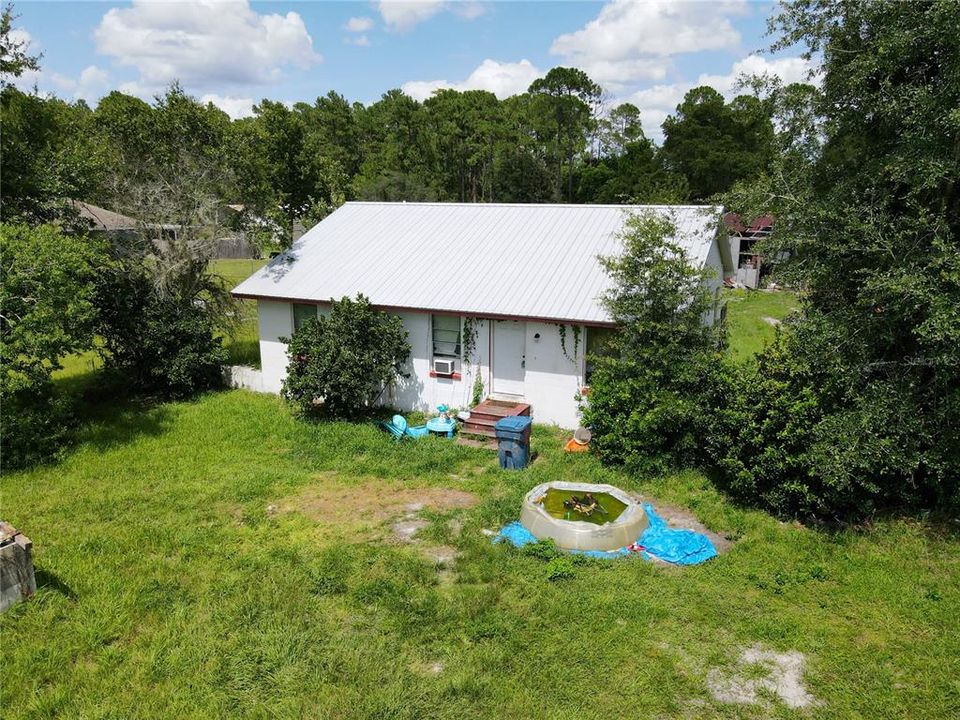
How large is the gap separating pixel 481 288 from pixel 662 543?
749cm

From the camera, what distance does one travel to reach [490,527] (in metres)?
9.54

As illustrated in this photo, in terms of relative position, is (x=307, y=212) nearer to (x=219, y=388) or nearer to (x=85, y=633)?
(x=219, y=388)

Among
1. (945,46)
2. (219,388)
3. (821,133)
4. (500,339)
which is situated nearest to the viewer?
(945,46)

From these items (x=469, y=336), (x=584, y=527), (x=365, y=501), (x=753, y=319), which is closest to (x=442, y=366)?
(x=469, y=336)

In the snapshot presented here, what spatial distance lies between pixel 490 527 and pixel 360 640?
305cm

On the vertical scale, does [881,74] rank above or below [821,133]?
above

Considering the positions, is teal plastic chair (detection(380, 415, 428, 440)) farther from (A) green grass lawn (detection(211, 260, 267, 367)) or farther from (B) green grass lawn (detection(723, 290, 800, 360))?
(B) green grass lawn (detection(723, 290, 800, 360))

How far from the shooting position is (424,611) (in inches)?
291

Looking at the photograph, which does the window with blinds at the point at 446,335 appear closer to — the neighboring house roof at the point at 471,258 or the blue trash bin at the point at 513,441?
the neighboring house roof at the point at 471,258

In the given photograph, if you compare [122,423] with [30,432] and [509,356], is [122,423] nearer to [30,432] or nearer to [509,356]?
[30,432]

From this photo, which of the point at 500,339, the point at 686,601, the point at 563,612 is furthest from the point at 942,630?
the point at 500,339

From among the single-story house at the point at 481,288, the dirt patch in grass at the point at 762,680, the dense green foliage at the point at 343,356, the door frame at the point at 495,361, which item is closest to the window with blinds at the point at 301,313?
the single-story house at the point at 481,288

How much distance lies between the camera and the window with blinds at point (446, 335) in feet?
47.9

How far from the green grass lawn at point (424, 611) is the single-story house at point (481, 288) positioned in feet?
11.0
